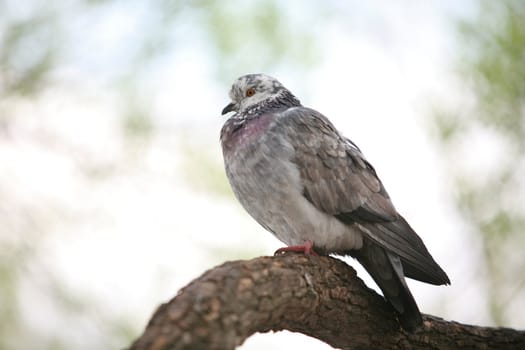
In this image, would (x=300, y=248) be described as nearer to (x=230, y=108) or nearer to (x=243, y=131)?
(x=243, y=131)

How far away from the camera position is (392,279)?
180 inches

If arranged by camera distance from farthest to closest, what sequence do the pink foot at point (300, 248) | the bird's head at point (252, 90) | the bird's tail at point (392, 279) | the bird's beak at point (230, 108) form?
the bird's beak at point (230, 108) < the bird's head at point (252, 90) < the pink foot at point (300, 248) < the bird's tail at point (392, 279)

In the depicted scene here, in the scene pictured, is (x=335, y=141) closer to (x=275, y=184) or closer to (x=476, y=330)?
(x=275, y=184)

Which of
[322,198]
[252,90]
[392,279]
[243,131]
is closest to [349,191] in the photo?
[322,198]

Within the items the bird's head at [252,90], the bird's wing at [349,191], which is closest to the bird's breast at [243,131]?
the bird's wing at [349,191]

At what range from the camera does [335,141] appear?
4.89 metres

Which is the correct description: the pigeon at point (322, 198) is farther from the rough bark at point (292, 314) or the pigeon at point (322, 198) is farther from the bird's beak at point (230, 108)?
the bird's beak at point (230, 108)

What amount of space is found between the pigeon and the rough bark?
10.6 inches

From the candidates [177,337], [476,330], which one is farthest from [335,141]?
[177,337]

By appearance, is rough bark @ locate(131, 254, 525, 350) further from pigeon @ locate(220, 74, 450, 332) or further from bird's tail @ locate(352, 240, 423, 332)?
pigeon @ locate(220, 74, 450, 332)

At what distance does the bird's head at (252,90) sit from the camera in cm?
559

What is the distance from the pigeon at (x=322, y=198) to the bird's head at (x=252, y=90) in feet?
2.06

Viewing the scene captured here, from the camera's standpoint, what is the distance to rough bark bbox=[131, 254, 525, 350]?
2795mm

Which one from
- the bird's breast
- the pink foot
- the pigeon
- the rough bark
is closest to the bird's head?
the bird's breast
